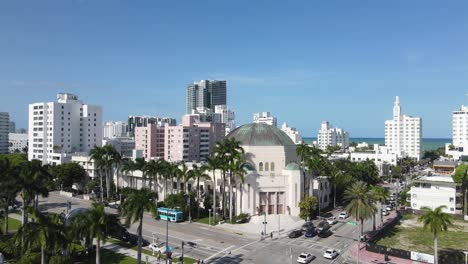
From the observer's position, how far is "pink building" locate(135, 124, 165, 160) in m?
192

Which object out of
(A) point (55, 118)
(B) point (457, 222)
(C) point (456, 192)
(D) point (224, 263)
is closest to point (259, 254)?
(D) point (224, 263)

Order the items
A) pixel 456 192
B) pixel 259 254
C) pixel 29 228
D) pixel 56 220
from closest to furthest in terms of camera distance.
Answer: pixel 29 228
pixel 56 220
pixel 259 254
pixel 456 192

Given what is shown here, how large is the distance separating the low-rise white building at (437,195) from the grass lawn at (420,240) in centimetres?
1493

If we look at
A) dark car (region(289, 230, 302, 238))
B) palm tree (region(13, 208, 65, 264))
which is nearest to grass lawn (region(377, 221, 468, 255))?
dark car (region(289, 230, 302, 238))

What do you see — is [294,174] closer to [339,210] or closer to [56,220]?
[339,210]

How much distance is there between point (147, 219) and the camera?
283ft

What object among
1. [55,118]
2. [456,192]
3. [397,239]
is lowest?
[397,239]

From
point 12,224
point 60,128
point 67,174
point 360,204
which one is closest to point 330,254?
point 360,204

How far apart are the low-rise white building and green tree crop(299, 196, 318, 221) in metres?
30.5

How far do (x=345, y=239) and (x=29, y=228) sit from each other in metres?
53.8

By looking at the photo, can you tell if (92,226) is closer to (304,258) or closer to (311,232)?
(304,258)

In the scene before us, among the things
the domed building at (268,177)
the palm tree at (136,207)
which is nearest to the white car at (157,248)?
the palm tree at (136,207)

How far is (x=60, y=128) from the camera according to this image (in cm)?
15862

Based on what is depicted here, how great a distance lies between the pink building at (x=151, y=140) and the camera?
191625 mm
